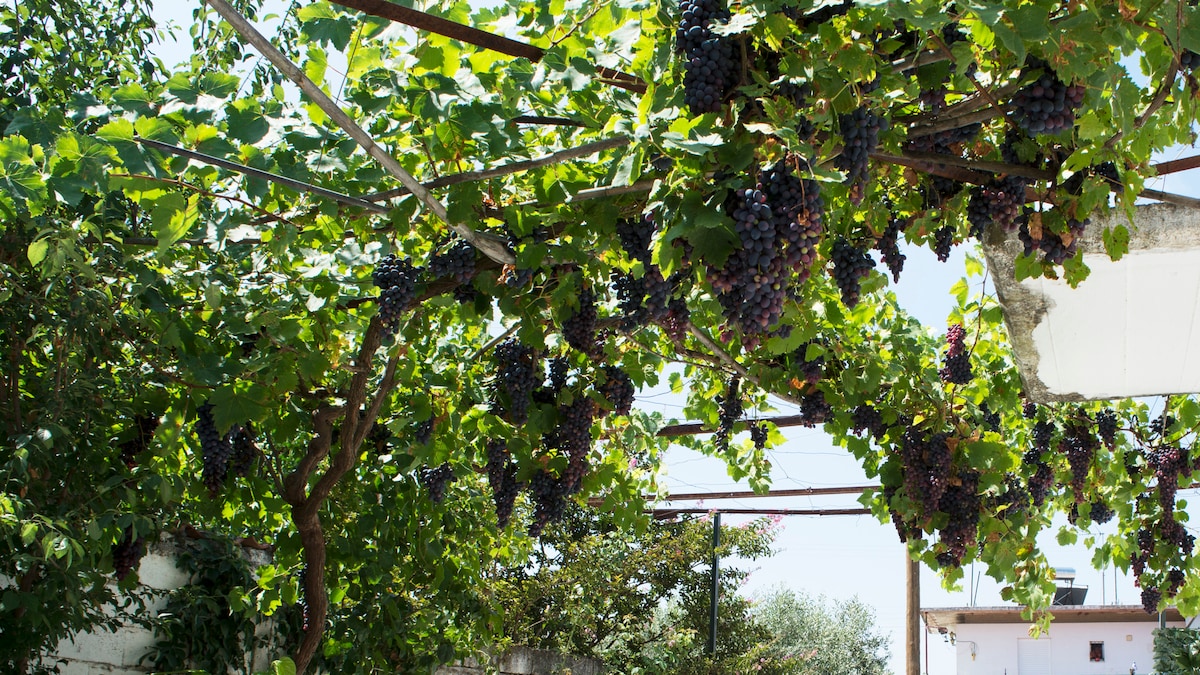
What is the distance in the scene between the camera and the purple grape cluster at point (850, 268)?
9.52 ft

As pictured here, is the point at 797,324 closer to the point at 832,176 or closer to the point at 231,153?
the point at 832,176

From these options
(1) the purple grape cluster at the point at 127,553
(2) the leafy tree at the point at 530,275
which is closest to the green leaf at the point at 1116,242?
(2) the leafy tree at the point at 530,275

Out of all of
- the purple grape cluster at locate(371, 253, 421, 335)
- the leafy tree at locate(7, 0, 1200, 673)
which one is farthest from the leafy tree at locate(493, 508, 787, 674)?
the purple grape cluster at locate(371, 253, 421, 335)

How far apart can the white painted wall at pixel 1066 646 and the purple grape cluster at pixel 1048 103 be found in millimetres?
15444

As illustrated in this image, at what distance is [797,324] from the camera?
2.97 metres

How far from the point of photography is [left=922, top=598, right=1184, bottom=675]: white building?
16.3m

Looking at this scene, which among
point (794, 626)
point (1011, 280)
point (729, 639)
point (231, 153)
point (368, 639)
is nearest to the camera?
point (231, 153)

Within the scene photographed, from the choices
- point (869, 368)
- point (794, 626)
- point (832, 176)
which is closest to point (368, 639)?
point (869, 368)

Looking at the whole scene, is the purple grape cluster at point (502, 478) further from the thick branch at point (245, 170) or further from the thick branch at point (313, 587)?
the thick branch at point (245, 170)

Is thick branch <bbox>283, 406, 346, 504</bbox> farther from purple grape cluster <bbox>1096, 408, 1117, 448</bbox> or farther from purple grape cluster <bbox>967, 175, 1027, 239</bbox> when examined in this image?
purple grape cluster <bbox>1096, 408, 1117, 448</bbox>

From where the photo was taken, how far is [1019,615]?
16.7 metres

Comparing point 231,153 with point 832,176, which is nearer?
point 832,176

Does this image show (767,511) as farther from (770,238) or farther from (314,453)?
(770,238)

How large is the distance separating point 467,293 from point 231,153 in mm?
917
